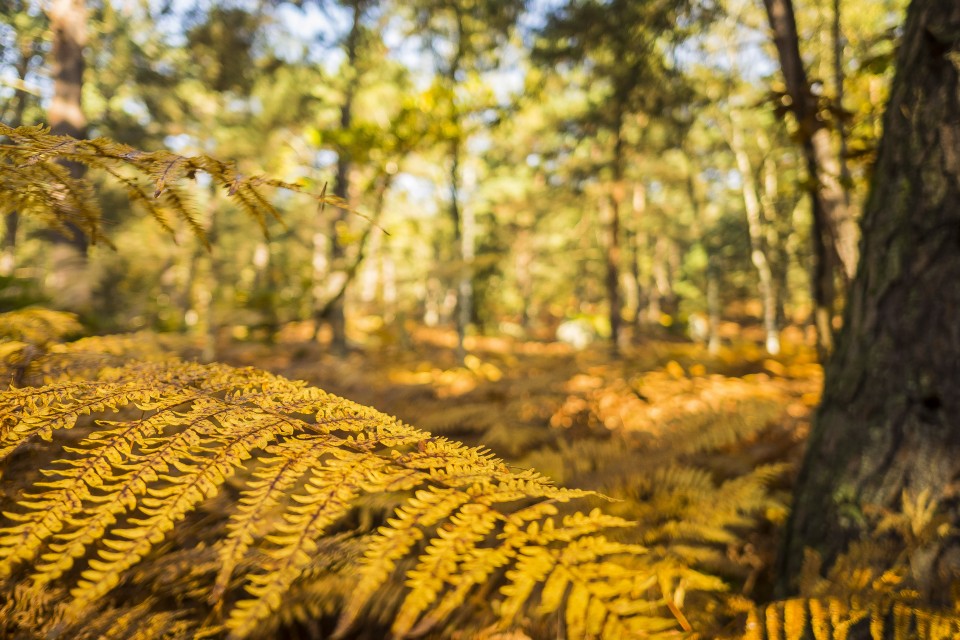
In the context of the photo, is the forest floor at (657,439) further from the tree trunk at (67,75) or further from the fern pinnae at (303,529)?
the tree trunk at (67,75)

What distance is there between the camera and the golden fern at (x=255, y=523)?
24.2 inches

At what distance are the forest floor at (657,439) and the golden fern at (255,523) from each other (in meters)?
0.46

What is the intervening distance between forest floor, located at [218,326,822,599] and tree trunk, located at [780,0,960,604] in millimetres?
251

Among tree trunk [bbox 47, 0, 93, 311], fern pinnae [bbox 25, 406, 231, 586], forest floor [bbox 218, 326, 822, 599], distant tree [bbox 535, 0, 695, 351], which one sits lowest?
forest floor [bbox 218, 326, 822, 599]

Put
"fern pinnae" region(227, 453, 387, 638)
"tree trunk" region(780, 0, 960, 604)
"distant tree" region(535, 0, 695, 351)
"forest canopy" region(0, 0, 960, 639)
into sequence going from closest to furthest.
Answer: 1. "fern pinnae" region(227, 453, 387, 638)
2. "forest canopy" region(0, 0, 960, 639)
3. "tree trunk" region(780, 0, 960, 604)
4. "distant tree" region(535, 0, 695, 351)

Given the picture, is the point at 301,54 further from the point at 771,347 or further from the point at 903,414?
the point at 771,347

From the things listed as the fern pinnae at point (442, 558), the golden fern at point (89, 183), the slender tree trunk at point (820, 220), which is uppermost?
the slender tree trunk at point (820, 220)

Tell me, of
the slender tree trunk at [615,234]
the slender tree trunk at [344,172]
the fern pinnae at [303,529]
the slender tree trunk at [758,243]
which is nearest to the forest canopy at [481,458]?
the fern pinnae at [303,529]

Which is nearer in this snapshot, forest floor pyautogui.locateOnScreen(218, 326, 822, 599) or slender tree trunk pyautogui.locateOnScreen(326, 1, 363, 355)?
forest floor pyautogui.locateOnScreen(218, 326, 822, 599)

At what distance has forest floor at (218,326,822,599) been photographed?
153 centimetres

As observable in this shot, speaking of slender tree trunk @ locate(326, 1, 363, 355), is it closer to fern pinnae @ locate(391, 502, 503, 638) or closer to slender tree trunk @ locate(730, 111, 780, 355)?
fern pinnae @ locate(391, 502, 503, 638)

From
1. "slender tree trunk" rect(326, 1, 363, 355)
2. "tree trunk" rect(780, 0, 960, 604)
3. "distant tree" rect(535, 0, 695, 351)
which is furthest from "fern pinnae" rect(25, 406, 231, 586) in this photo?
"distant tree" rect(535, 0, 695, 351)

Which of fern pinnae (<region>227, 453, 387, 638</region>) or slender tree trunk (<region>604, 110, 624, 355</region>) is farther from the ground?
slender tree trunk (<region>604, 110, 624, 355</region>)

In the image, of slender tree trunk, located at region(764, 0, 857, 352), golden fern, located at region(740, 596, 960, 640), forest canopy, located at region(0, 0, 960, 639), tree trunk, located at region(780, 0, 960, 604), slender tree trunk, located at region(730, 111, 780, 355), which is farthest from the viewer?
slender tree trunk, located at region(730, 111, 780, 355)
